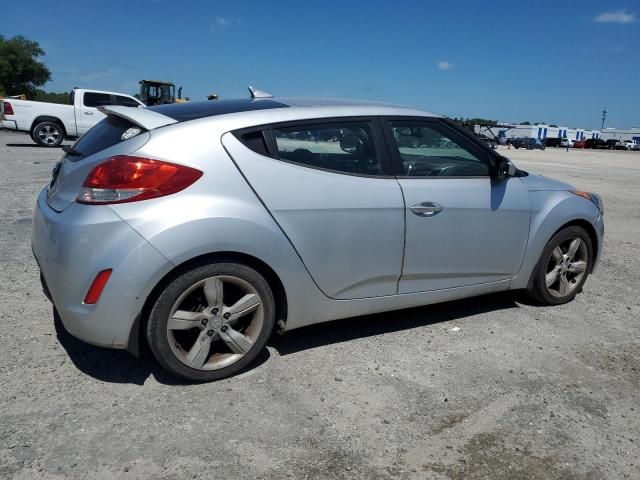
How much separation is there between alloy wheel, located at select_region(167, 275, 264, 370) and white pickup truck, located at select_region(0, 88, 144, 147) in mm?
16302

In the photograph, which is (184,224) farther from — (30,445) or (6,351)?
(6,351)

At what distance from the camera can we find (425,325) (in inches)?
160

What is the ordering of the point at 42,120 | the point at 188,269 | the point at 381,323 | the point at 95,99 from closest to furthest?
1. the point at 188,269
2. the point at 381,323
3. the point at 42,120
4. the point at 95,99

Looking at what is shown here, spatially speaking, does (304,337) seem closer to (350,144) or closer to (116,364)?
(116,364)

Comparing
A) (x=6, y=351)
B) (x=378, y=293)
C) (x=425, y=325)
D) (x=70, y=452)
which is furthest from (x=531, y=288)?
(x=6, y=351)

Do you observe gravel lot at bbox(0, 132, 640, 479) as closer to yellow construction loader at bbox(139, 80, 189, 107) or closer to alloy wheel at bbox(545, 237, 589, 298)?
alloy wheel at bbox(545, 237, 589, 298)

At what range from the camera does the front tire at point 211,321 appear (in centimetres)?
285

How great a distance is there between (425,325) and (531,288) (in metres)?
1.02

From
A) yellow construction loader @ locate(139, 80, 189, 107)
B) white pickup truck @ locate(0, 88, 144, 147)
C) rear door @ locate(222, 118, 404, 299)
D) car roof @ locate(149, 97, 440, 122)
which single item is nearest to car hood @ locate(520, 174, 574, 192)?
car roof @ locate(149, 97, 440, 122)

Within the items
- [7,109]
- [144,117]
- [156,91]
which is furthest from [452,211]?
[156,91]

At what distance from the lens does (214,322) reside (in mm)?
2990

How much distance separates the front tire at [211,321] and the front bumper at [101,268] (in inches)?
5.6

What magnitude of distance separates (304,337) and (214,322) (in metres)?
0.94

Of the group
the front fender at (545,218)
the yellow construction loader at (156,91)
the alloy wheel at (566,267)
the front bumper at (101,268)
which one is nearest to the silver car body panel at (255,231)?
the front bumper at (101,268)
